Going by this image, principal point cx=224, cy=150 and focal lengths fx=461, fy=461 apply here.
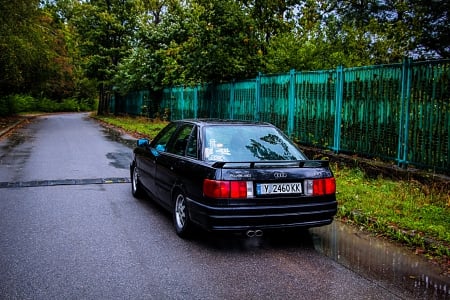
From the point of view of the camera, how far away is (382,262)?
16.4ft

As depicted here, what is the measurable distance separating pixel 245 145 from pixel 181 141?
97 centimetres

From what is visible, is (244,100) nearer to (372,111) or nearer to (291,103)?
(291,103)

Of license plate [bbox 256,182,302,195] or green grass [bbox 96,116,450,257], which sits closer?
license plate [bbox 256,182,302,195]

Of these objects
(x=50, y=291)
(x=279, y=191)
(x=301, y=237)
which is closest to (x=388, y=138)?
(x=301, y=237)

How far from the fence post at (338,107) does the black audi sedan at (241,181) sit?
479 cm

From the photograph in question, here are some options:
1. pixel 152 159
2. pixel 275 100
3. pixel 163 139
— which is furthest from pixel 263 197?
A: pixel 275 100

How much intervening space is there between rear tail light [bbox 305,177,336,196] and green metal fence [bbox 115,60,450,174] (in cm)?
339

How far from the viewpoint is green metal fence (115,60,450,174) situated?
317 inches

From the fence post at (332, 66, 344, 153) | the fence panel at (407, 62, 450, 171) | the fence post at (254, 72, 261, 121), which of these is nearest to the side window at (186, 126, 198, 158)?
the fence panel at (407, 62, 450, 171)

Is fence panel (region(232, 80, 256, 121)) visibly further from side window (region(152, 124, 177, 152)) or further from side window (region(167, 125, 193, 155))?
side window (region(167, 125, 193, 155))

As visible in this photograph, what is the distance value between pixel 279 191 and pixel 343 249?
1.11 m

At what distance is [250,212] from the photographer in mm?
4984

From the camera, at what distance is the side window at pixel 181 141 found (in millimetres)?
6183

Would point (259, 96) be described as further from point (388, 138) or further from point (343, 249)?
point (343, 249)
